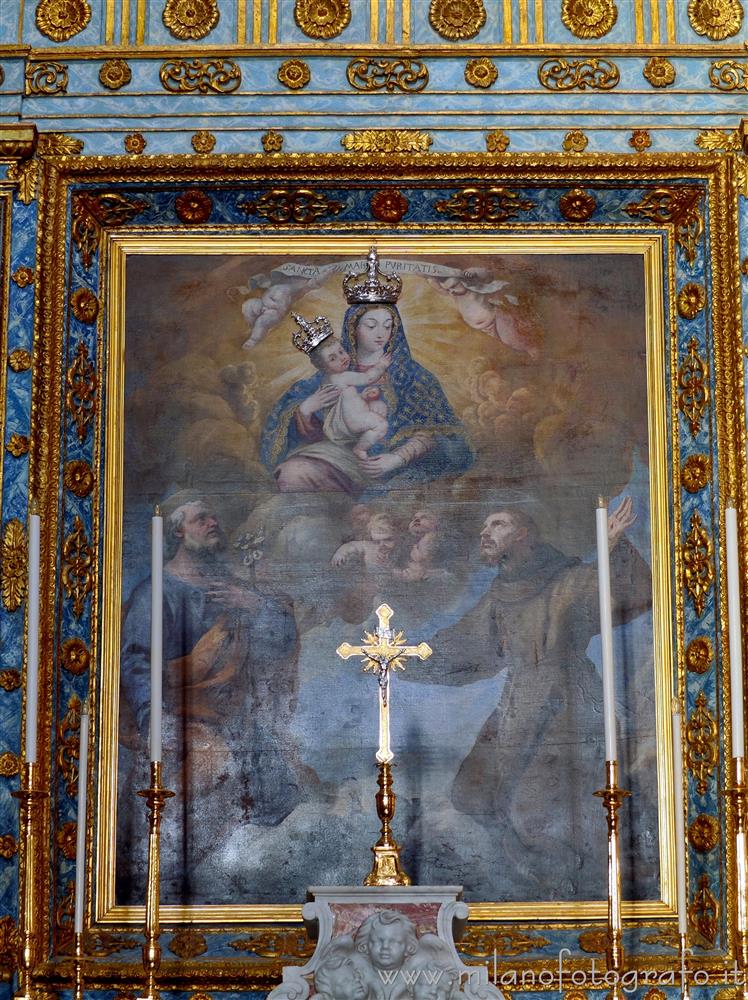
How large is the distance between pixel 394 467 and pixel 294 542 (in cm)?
55

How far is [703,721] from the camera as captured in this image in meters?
7.62

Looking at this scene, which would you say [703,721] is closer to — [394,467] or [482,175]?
[394,467]

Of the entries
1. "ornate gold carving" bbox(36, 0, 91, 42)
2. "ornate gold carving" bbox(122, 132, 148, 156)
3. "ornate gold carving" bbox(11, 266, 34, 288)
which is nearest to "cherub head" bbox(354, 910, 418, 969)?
"ornate gold carving" bbox(11, 266, 34, 288)

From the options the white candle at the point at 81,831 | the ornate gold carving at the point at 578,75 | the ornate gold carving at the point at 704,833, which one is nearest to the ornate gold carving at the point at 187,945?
the white candle at the point at 81,831

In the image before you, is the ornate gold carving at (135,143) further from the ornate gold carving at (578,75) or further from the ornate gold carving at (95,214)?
the ornate gold carving at (578,75)

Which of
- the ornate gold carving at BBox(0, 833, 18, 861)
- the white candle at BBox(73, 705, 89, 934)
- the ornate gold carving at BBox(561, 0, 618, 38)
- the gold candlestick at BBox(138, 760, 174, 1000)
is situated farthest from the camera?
the ornate gold carving at BBox(561, 0, 618, 38)

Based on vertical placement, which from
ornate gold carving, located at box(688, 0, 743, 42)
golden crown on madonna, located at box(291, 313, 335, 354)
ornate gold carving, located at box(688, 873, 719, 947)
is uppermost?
ornate gold carving, located at box(688, 0, 743, 42)

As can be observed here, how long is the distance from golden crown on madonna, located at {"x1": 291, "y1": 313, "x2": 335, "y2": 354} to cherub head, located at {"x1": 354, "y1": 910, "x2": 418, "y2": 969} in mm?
2840

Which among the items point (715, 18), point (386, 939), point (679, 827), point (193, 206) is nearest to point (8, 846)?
point (386, 939)

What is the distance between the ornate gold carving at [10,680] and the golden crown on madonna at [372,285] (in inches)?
87.2

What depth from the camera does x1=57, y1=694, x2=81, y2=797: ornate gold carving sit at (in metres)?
7.54

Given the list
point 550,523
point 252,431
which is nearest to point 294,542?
point 252,431

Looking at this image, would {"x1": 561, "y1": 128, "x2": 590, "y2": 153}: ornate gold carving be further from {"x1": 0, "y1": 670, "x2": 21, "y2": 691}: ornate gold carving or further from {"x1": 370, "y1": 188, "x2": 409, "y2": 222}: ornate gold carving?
{"x1": 0, "y1": 670, "x2": 21, "y2": 691}: ornate gold carving

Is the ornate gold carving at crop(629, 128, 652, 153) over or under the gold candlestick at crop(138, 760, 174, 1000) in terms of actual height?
over
